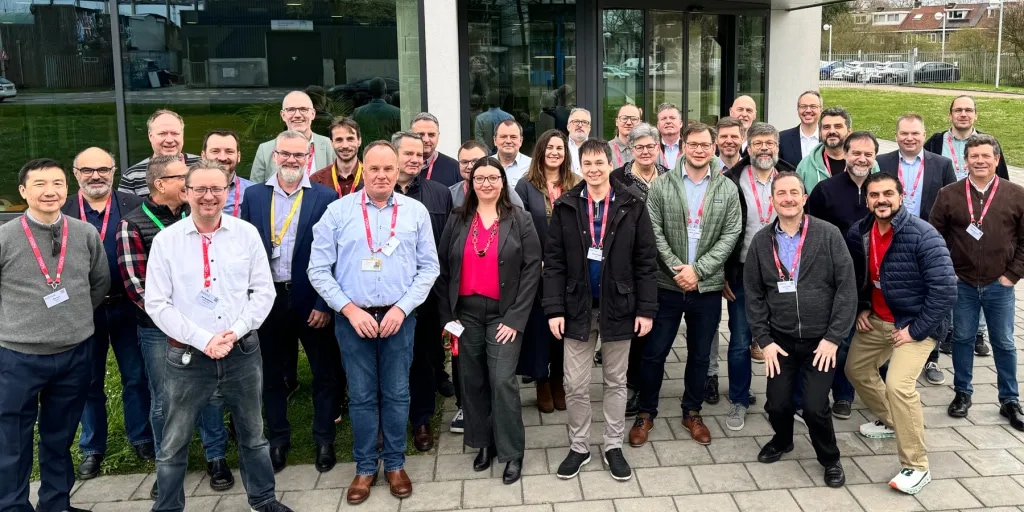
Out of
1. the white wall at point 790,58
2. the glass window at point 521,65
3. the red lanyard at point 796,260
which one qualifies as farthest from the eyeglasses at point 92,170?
the white wall at point 790,58

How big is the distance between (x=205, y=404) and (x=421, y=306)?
1.54 metres

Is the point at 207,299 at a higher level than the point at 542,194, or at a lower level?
lower

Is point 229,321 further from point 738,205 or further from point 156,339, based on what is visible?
point 738,205

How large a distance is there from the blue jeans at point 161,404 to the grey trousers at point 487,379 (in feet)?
4.64

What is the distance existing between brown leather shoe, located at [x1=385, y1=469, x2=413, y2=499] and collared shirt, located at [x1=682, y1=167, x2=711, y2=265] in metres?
2.22

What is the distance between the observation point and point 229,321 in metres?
4.03

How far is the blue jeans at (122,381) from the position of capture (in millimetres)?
4801

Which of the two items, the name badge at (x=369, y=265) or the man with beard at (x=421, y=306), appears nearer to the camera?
the name badge at (x=369, y=265)

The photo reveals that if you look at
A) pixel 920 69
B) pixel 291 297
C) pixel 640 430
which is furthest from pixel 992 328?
pixel 920 69

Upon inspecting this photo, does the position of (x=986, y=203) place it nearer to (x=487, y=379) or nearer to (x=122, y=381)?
(x=487, y=379)

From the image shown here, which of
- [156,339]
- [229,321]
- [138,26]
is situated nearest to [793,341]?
[229,321]

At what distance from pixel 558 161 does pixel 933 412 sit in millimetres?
3133

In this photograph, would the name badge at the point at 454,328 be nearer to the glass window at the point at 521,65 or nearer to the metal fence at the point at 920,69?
the glass window at the point at 521,65

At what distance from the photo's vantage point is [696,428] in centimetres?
529
